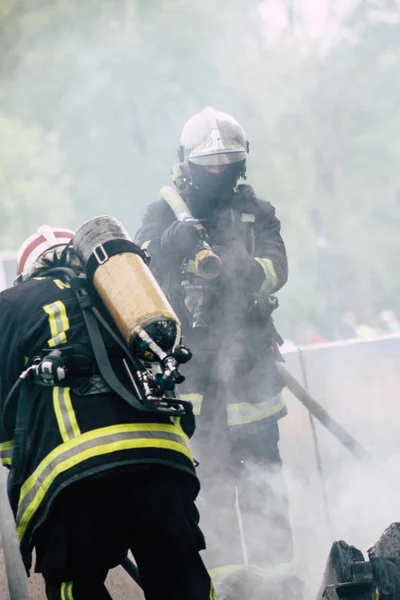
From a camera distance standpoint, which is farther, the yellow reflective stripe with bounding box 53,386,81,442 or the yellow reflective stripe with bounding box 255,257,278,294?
the yellow reflective stripe with bounding box 255,257,278,294

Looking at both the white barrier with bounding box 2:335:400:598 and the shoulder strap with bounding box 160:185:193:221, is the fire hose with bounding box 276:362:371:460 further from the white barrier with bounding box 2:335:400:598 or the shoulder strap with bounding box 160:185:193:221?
the shoulder strap with bounding box 160:185:193:221

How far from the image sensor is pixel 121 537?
2746 millimetres

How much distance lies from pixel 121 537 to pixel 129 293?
79 centimetres

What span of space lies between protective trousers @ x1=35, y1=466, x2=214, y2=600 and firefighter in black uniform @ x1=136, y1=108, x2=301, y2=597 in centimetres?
164

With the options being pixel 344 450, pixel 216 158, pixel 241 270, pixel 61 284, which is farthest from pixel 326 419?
pixel 61 284

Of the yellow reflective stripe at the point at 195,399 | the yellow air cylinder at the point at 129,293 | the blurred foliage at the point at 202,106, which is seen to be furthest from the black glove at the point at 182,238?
the blurred foliage at the point at 202,106

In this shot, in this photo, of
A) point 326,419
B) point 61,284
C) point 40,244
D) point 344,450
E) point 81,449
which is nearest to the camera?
point 81,449

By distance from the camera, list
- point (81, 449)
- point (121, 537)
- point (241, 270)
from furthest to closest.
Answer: point (241, 270), point (121, 537), point (81, 449)

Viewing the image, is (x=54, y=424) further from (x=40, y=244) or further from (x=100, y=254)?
(x=40, y=244)

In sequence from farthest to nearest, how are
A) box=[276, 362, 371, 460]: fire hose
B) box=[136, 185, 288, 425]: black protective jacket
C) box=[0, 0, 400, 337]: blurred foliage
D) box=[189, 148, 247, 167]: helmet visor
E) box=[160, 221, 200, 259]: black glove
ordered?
1. box=[0, 0, 400, 337]: blurred foliage
2. box=[276, 362, 371, 460]: fire hose
3. box=[189, 148, 247, 167]: helmet visor
4. box=[136, 185, 288, 425]: black protective jacket
5. box=[160, 221, 200, 259]: black glove

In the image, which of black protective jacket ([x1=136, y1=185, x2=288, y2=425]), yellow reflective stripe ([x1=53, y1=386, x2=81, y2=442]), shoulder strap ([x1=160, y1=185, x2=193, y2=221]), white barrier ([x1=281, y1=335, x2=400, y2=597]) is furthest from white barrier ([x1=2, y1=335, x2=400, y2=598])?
yellow reflective stripe ([x1=53, y1=386, x2=81, y2=442])

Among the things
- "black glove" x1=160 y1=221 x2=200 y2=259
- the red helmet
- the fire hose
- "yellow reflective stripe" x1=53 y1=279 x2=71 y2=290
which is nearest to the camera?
"yellow reflective stripe" x1=53 y1=279 x2=71 y2=290

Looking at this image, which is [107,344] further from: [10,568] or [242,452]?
[242,452]

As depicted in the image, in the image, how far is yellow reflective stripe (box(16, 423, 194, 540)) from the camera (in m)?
2.63
